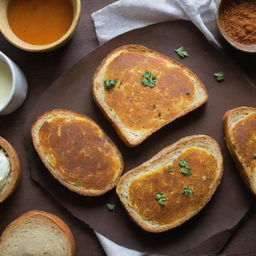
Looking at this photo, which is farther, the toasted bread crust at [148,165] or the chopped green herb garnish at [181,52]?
the chopped green herb garnish at [181,52]

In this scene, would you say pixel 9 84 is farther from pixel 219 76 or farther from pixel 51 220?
pixel 219 76

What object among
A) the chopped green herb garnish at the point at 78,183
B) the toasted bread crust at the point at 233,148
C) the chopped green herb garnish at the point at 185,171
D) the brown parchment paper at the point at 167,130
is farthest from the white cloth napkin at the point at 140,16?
the chopped green herb garnish at the point at 185,171

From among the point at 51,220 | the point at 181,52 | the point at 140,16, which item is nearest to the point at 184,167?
the point at 181,52

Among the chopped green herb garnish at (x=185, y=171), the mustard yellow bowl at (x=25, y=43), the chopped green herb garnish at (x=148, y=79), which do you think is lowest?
the chopped green herb garnish at (x=185, y=171)

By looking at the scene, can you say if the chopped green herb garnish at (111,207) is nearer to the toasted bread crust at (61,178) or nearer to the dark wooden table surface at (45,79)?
the toasted bread crust at (61,178)

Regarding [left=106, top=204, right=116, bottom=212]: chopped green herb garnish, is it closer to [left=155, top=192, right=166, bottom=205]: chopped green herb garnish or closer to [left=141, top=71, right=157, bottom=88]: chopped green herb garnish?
[left=155, top=192, right=166, bottom=205]: chopped green herb garnish

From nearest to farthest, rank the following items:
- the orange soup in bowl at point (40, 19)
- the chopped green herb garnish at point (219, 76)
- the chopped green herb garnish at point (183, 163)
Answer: the orange soup in bowl at point (40, 19)
the chopped green herb garnish at point (183, 163)
the chopped green herb garnish at point (219, 76)
